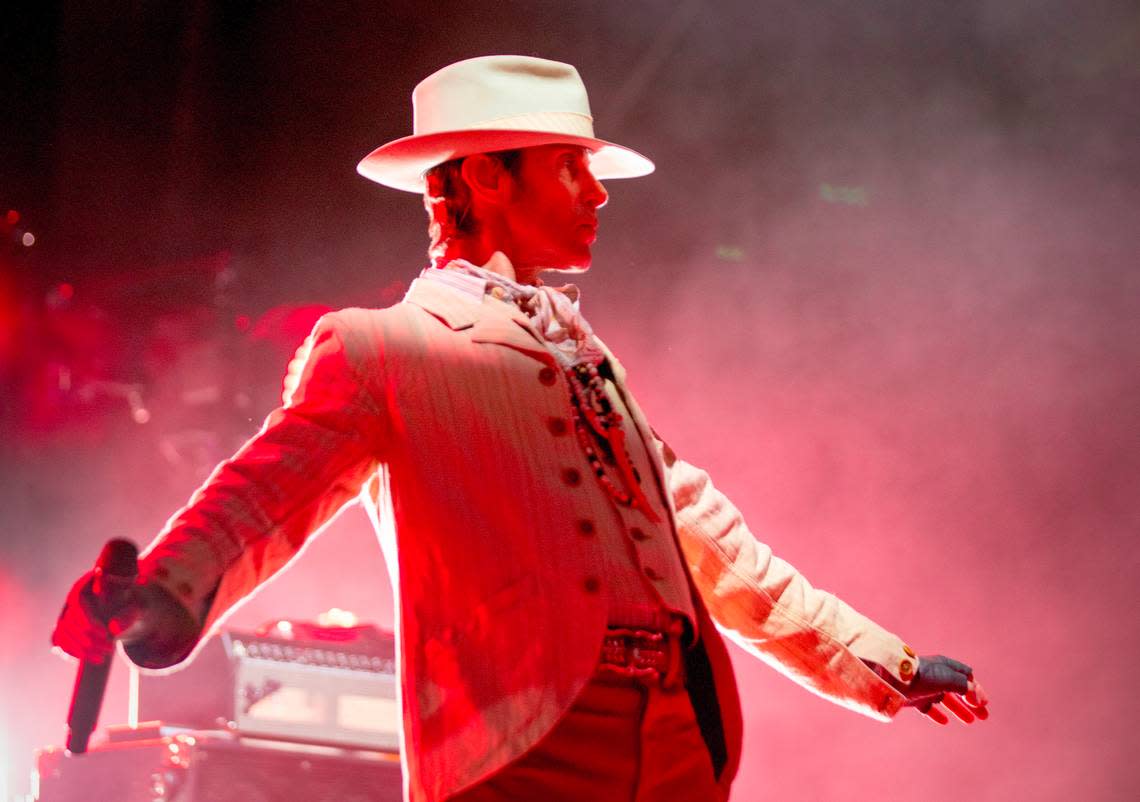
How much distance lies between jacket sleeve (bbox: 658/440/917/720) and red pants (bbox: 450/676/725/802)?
17.4 inches

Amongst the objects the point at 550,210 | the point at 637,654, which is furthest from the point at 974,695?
the point at 550,210

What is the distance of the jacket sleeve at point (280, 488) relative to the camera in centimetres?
146

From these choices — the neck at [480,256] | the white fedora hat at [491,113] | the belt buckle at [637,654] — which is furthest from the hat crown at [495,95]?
the belt buckle at [637,654]

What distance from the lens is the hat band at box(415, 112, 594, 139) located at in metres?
1.96

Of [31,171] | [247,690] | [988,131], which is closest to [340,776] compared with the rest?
[247,690]

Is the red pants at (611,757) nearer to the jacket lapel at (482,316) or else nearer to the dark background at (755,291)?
the jacket lapel at (482,316)

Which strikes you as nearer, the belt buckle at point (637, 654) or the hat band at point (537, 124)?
the belt buckle at point (637, 654)

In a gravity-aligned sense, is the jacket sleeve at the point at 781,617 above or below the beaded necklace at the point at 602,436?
below

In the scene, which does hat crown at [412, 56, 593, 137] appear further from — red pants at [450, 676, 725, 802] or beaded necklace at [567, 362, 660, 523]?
red pants at [450, 676, 725, 802]

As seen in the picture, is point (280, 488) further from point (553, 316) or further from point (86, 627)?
point (553, 316)

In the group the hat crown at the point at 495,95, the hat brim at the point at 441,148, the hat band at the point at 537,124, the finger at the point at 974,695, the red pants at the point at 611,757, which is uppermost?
the hat crown at the point at 495,95

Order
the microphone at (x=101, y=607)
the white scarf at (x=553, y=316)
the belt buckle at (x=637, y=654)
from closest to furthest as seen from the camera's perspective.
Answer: the microphone at (x=101, y=607), the belt buckle at (x=637, y=654), the white scarf at (x=553, y=316)

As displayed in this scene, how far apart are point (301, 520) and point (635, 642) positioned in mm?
436

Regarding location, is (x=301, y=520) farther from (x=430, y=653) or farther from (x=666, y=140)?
(x=666, y=140)
